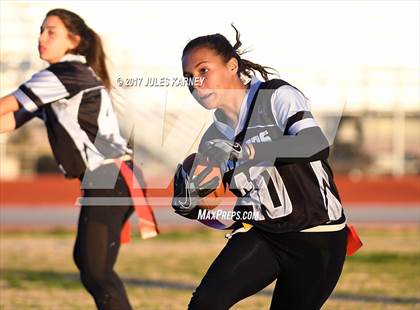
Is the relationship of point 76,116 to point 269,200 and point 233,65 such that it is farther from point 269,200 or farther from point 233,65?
point 269,200

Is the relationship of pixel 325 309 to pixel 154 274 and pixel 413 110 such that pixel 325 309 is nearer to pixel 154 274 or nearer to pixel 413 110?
pixel 154 274

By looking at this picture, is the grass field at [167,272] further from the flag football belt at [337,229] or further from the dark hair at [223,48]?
the dark hair at [223,48]

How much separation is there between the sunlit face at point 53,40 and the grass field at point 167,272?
2.53 m

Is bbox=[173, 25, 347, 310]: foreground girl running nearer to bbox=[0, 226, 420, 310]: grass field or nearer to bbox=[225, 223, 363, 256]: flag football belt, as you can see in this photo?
bbox=[225, 223, 363, 256]: flag football belt

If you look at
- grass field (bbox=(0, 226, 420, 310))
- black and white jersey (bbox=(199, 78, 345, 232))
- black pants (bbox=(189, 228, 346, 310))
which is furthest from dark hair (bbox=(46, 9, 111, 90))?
grass field (bbox=(0, 226, 420, 310))

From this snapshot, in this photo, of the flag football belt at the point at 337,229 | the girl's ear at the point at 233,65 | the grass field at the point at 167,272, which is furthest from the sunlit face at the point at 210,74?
the grass field at the point at 167,272

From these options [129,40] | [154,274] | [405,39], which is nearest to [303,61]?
[129,40]

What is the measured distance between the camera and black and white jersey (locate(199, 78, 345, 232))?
3.82 meters

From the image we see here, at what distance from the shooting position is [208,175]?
3.93 meters

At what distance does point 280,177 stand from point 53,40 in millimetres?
1606

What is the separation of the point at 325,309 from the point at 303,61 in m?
3.48

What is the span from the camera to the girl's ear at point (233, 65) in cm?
396

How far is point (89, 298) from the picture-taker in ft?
24.5

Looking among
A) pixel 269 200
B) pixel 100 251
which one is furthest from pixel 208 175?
pixel 100 251
